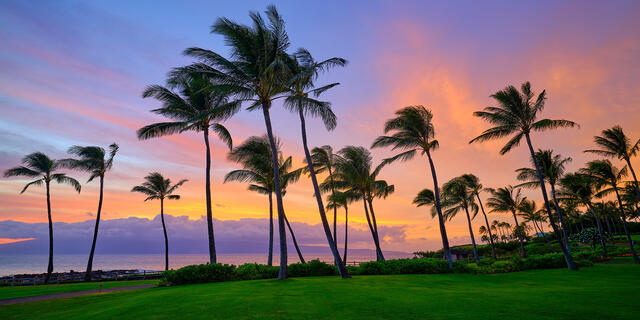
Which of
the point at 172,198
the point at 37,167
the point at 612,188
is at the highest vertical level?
the point at 37,167

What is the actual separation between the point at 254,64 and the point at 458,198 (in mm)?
36133

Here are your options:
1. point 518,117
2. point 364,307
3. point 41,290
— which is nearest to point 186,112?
point 41,290

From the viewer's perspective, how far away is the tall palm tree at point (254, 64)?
661 inches

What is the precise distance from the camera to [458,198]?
138ft

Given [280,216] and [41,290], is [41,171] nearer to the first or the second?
[41,290]

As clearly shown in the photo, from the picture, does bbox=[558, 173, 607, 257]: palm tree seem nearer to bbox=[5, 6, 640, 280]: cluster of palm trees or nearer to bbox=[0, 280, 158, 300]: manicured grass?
bbox=[5, 6, 640, 280]: cluster of palm trees

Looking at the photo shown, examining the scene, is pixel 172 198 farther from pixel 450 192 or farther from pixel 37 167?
pixel 450 192

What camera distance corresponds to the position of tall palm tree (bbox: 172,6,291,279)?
1678 cm

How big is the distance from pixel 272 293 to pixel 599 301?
33.7ft

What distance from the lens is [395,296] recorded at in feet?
33.6

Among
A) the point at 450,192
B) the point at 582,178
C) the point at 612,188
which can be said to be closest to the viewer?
the point at 612,188

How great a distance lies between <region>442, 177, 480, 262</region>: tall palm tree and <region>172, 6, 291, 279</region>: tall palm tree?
97.5 feet

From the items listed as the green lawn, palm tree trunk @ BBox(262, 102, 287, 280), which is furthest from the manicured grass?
palm tree trunk @ BBox(262, 102, 287, 280)

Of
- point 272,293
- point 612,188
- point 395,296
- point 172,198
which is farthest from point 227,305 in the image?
point 612,188
